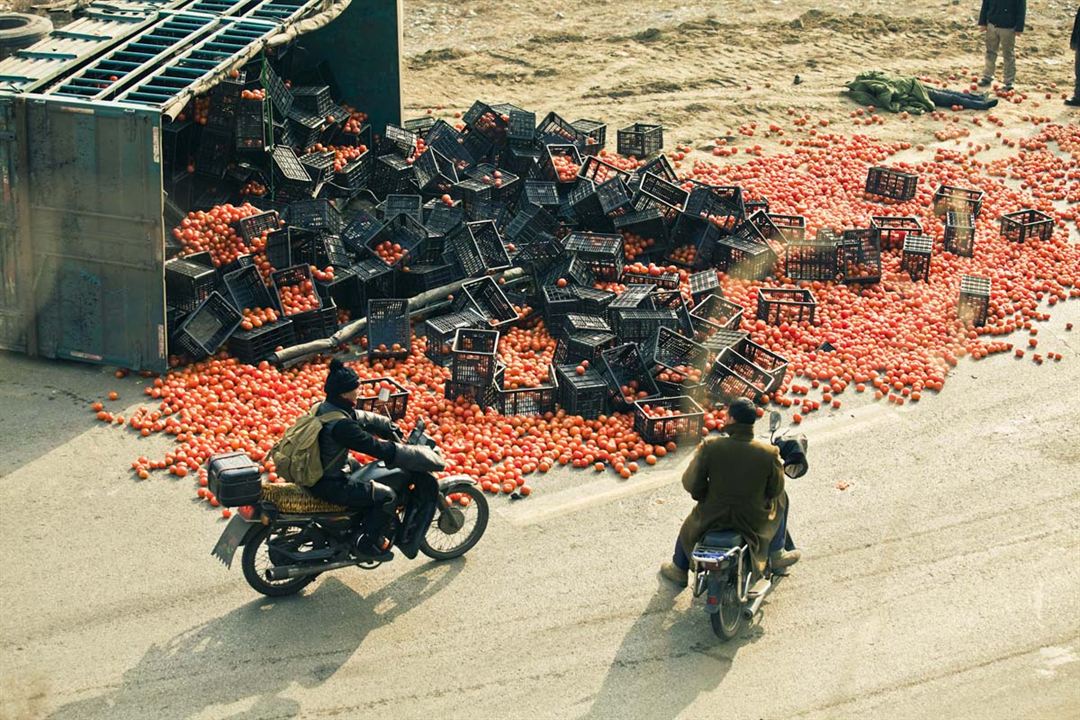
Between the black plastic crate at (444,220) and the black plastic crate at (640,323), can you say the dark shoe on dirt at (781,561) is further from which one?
the black plastic crate at (444,220)

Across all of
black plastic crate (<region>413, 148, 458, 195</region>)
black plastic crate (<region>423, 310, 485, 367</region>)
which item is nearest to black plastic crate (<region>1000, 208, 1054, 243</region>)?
black plastic crate (<region>413, 148, 458, 195</region>)

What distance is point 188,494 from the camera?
11.4 meters

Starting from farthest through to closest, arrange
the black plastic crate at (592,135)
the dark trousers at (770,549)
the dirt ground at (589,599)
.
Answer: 1. the black plastic crate at (592,135)
2. the dark trousers at (770,549)
3. the dirt ground at (589,599)

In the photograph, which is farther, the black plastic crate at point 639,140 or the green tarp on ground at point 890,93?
the green tarp on ground at point 890,93

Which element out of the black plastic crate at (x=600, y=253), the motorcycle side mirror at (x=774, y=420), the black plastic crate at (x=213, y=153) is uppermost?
the black plastic crate at (x=213, y=153)

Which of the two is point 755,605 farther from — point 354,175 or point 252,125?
point 354,175

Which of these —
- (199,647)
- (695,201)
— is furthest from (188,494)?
(695,201)

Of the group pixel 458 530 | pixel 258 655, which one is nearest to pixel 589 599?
pixel 458 530

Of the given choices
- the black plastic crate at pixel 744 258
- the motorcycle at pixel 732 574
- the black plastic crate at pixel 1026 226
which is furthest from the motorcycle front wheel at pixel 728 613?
the black plastic crate at pixel 1026 226

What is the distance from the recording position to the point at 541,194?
16.6m

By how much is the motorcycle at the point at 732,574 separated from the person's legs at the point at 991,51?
1743 cm

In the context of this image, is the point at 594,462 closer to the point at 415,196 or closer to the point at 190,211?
the point at 415,196

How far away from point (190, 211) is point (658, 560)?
8076 mm

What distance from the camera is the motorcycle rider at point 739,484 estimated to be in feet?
30.3
